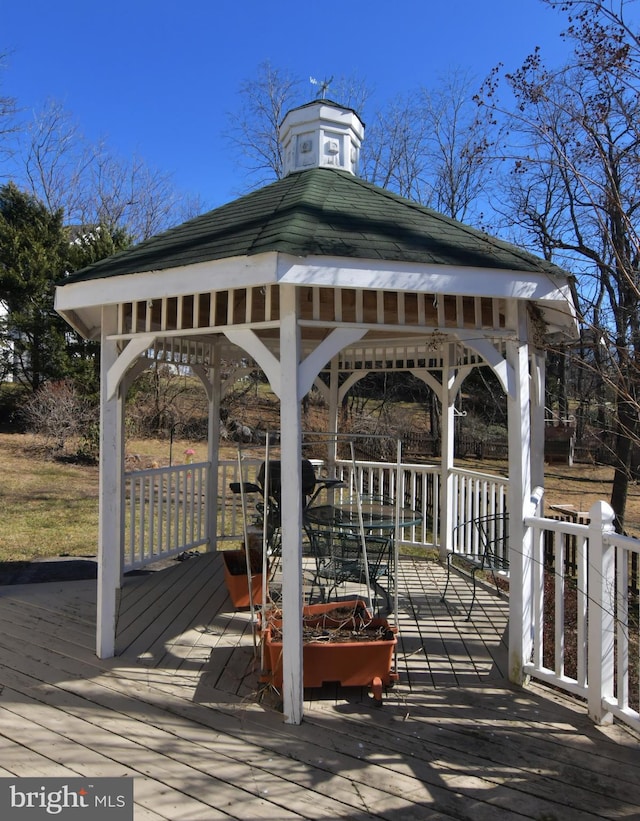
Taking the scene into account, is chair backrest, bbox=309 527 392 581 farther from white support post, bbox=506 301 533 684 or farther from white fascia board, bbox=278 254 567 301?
white fascia board, bbox=278 254 567 301

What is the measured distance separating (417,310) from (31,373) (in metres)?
14.4

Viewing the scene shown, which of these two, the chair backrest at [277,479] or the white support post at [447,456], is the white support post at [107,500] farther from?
the white support post at [447,456]

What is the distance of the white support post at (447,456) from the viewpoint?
6.15 m

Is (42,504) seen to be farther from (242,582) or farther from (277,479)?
(242,582)

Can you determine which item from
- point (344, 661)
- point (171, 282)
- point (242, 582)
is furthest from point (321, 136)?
point (344, 661)

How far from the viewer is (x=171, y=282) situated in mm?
3291

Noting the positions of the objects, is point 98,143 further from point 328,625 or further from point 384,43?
point 328,625

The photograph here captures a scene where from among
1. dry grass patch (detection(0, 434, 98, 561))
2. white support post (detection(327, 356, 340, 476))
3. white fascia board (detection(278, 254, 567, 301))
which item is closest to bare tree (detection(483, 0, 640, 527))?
white fascia board (detection(278, 254, 567, 301))

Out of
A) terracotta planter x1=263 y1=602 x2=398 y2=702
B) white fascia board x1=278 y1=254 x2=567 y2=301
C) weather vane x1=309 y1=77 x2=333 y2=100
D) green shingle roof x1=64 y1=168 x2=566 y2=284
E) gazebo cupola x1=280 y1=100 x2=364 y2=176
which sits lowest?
terracotta planter x1=263 y1=602 x2=398 y2=702

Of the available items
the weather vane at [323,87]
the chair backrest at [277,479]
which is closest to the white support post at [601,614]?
the chair backrest at [277,479]

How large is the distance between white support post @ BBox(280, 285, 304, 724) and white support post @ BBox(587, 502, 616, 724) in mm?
1514

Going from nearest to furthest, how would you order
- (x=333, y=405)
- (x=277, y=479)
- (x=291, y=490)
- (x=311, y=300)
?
(x=291, y=490) < (x=311, y=300) < (x=277, y=479) < (x=333, y=405)

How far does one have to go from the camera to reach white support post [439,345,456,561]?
6154 mm

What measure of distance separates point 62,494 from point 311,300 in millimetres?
8362
